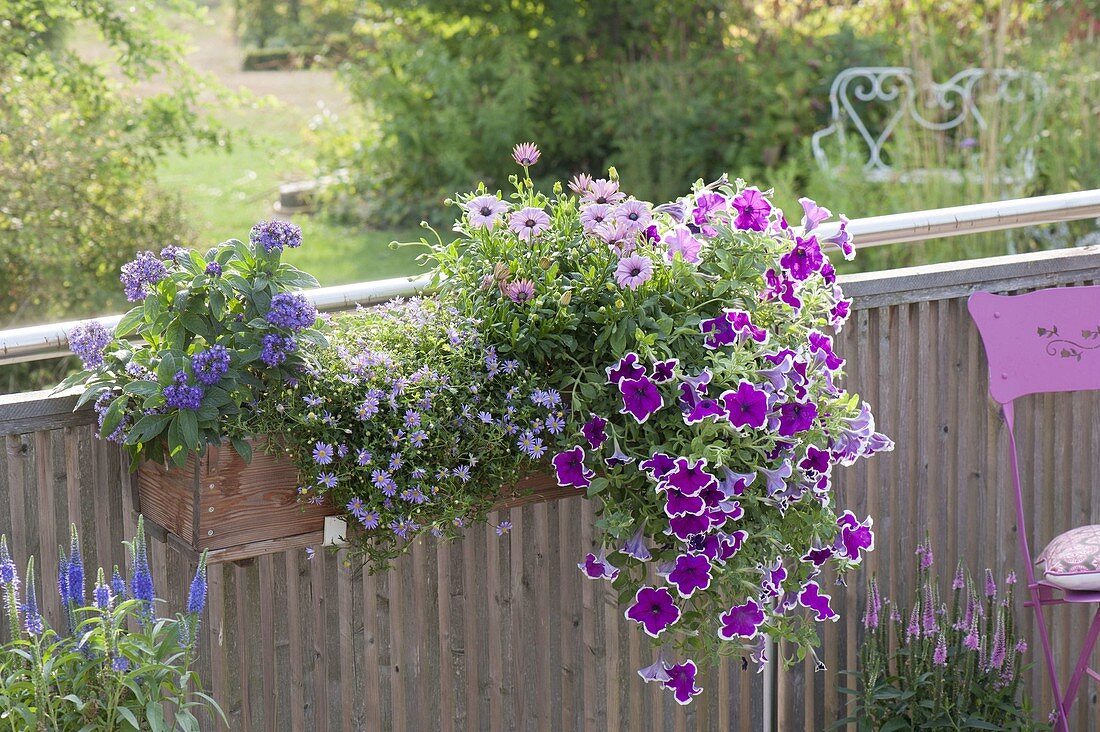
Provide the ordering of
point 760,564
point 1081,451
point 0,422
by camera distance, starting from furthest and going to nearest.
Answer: point 1081,451
point 760,564
point 0,422

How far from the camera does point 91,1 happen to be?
5.14m

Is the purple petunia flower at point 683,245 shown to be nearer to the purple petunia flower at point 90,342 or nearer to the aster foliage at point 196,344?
the aster foliage at point 196,344

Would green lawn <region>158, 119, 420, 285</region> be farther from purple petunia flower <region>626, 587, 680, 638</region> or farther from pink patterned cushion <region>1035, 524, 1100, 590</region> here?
purple petunia flower <region>626, 587, 680, 638</region>

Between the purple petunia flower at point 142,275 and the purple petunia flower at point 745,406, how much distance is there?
72 cm

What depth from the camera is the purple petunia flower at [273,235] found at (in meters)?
1.51

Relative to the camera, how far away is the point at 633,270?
63.5 inches

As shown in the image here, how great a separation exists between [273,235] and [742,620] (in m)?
0.80

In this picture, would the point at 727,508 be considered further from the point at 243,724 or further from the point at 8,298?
the point at 8,298

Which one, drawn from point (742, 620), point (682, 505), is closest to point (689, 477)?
point (682, 505)

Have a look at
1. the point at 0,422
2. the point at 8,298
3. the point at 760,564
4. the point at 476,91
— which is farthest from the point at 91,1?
the point at 760,564

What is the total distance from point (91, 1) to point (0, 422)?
13.3 ft

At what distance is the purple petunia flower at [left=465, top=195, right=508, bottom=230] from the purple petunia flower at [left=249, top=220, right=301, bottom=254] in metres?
0.26

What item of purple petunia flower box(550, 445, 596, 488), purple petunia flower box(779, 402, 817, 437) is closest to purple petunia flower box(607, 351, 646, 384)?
purple petunia flower box(550, 445, 596, 488)

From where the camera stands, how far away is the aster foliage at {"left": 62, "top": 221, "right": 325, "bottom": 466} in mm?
1461
